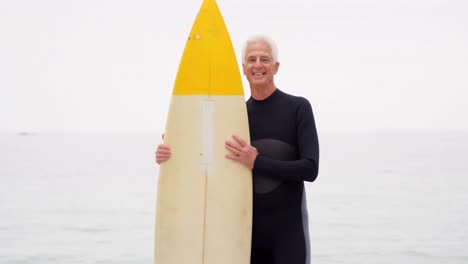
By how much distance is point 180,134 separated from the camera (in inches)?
126

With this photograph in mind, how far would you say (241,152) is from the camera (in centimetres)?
301

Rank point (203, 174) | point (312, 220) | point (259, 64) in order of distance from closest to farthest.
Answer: point (259, 64)
point (203, 174)
point (312, 220)

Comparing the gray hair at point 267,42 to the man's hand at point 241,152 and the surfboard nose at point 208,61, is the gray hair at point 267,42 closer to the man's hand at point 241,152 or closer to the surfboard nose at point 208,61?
the surfboard nose at point 208,61

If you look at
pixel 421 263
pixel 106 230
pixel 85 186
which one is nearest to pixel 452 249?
pixel 421 263

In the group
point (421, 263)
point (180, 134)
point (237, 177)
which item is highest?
point (180, 134)

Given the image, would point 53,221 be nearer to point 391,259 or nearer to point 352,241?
point 352,241

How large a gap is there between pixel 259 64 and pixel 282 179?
509 mm

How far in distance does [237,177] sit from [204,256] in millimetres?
414

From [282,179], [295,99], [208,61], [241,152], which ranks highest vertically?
[208,61]

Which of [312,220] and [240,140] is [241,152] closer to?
[240,140]

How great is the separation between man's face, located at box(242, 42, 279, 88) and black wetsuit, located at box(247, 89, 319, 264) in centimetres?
9

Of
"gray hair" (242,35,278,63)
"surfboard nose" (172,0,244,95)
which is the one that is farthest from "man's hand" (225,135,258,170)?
"gray hair" (242,35,278,63)

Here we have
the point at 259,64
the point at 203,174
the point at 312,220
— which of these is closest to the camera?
the point at 259,64

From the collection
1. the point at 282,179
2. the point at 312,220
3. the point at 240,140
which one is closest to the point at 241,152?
the point at 240,140
